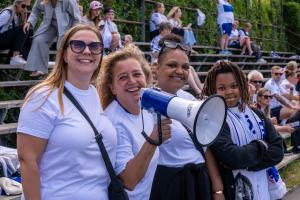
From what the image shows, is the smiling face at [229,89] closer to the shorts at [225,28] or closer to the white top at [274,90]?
the white top at [274,90]

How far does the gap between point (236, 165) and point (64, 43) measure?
50.1 inches

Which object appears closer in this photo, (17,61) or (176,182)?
(176,182)

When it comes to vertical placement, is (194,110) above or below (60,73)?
below

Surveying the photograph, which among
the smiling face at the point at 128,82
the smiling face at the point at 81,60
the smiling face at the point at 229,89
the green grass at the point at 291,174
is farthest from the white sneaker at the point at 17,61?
the smiling face at the point at 81,60

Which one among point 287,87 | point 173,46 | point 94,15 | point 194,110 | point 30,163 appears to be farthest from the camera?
point 287,87

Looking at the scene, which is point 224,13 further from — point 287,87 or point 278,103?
point 278,103

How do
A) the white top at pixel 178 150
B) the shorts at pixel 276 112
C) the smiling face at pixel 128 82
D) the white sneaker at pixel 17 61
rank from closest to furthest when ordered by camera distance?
the smiling face at pixel 128 82 → the white top at pixel 178 150 → the white sneaker at pixel 17 61 → the shorts at pixel 276 112

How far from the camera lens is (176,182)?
115 inches

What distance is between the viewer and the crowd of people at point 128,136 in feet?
7.46

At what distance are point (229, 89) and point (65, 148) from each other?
1.32 m

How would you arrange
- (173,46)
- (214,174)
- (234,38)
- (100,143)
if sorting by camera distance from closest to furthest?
(100,143)
(173,46)
(214,174)
(234,38)

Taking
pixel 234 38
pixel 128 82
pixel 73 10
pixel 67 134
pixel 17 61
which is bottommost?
pixel 67 134

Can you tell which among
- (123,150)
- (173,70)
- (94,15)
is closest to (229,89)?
(173,70)

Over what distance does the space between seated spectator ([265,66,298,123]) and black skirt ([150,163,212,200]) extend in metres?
6.58
